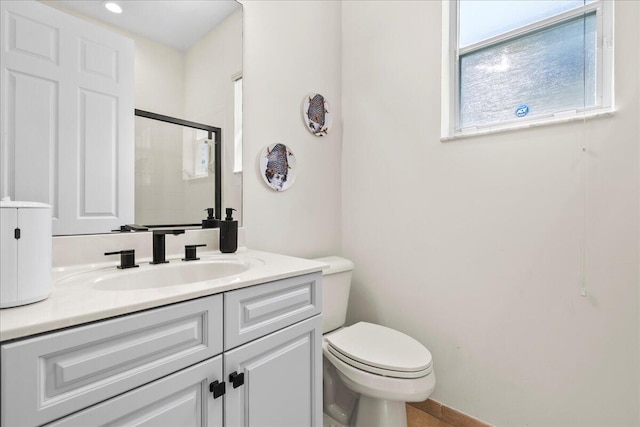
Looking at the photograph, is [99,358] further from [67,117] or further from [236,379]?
[67,117]

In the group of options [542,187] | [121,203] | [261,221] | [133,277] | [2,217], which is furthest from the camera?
[261,221]

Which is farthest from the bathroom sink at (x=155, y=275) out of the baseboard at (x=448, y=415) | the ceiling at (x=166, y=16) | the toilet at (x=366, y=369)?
the baseboard at (x=448, y=415)

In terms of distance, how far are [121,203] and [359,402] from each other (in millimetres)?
1273

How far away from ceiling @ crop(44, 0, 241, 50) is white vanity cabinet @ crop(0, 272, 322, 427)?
1034mm

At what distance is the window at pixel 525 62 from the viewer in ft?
3.98

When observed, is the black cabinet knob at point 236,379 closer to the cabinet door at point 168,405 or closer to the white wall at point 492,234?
the cabinet door at point 168,405

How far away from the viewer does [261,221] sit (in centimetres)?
153

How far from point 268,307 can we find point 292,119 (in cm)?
110

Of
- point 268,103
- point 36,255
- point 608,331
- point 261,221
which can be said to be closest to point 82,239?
point 36,255

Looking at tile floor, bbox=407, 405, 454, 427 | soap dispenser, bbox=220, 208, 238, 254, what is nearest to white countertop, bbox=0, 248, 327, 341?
soap dispenser, bbox=220, 208, 238, 254

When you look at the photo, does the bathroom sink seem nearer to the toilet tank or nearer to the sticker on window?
the toilet tank

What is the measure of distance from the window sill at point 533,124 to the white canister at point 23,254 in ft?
5.06

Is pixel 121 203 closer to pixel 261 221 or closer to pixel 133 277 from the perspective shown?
pixel 133 277

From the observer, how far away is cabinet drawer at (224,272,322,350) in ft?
2.64
